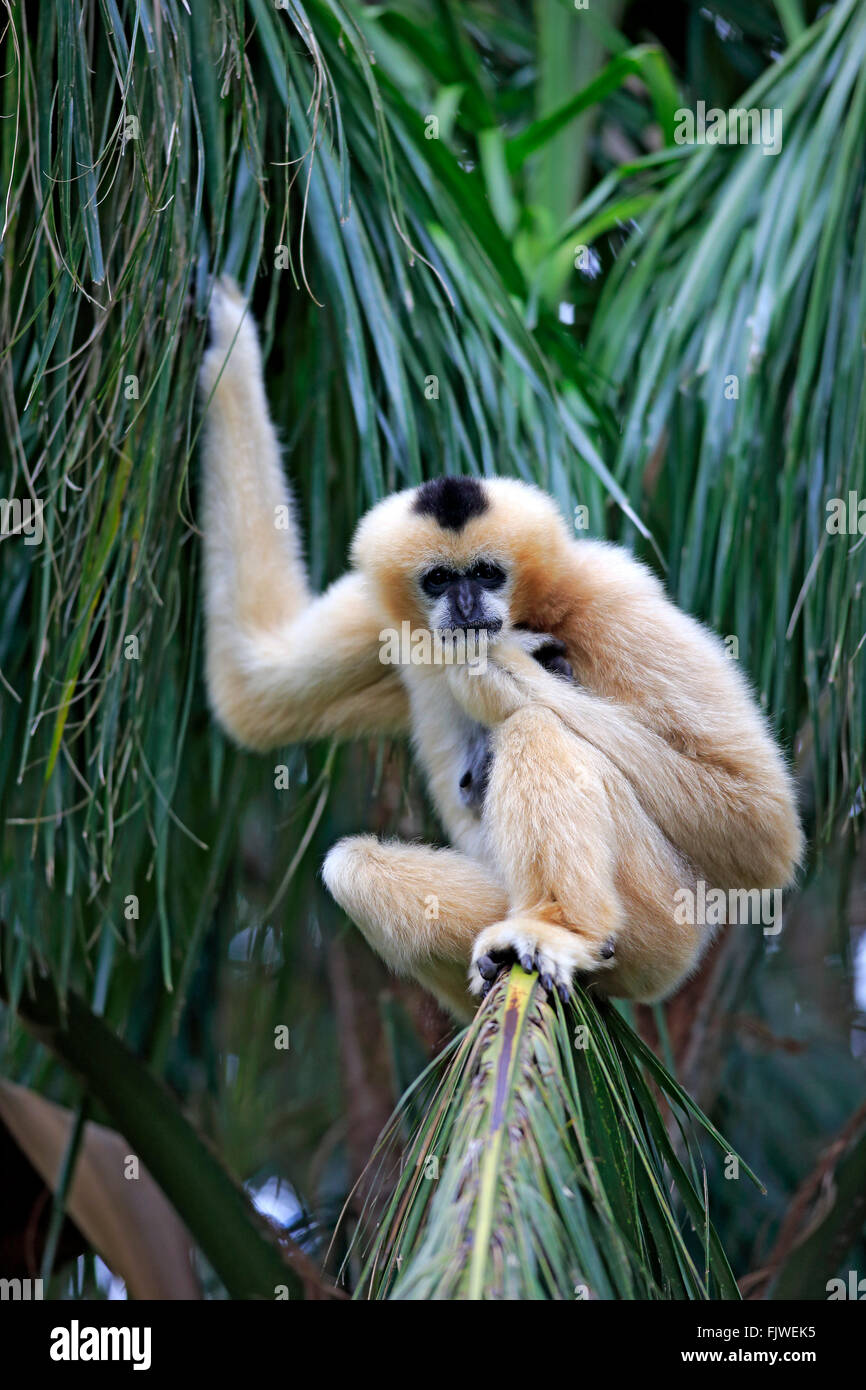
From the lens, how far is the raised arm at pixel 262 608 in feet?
13.3

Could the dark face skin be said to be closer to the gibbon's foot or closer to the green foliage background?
the green foliage background

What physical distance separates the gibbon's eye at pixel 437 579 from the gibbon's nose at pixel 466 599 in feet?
0.31

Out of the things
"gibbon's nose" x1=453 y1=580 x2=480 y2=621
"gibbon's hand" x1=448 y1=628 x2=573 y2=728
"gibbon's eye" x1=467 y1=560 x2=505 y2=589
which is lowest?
"gibbon's hand" x1=448 y1=628 x2=573 y2=728

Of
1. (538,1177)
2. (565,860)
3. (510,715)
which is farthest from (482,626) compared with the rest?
(538,1177)

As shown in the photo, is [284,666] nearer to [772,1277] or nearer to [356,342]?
[356,342]

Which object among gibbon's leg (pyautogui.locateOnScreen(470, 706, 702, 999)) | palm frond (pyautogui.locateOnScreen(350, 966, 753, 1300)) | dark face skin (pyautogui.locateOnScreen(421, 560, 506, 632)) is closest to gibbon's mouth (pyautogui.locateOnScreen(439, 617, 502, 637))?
dark face skin (pyautogui.locateOnScreen(421, 560, 506, 632))

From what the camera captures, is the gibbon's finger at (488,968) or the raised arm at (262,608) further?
the raised arm at (262,608)

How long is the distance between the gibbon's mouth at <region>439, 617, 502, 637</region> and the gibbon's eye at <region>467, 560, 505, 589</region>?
15 cm

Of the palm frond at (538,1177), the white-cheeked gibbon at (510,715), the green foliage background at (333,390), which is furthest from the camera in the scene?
the white-cheeked gibbon at (510,715)

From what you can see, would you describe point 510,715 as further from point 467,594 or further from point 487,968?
point 487,968

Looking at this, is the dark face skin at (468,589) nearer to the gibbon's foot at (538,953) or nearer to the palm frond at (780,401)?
the palm frond at (780,401)

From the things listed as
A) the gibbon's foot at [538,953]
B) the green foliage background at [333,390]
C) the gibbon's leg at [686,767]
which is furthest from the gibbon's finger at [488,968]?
the green foliage background at [333,390]

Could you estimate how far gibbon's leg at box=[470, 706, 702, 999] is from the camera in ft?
9.89

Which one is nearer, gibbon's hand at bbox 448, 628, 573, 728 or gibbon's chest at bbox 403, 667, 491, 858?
gibbon's hand at bbox 448, 628, 573, 728
